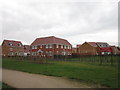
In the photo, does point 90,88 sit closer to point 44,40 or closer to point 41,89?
point 41,89

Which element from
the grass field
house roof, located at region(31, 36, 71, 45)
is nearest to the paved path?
the grass field

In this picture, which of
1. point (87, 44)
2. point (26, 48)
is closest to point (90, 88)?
point (87, 44)

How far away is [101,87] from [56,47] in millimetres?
37823

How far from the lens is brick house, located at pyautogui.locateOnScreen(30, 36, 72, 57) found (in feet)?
147

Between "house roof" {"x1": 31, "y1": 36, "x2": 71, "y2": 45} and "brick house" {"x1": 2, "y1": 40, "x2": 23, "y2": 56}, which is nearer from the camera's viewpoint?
"house roof" {"x1": 31, "y1": 36, "x2": 71, "y2": 45}

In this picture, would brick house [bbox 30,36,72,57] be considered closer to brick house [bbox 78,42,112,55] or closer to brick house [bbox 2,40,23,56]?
brick house [bbox 78,42,112,55]

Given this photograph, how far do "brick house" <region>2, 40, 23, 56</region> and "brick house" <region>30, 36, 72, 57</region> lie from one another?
1385cm

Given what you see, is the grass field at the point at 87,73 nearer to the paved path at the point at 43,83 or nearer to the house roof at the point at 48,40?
the paved path at the point at 43,83

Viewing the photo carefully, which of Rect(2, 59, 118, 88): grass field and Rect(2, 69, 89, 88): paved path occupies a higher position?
Rect(2, 59, 118, 88): grass field

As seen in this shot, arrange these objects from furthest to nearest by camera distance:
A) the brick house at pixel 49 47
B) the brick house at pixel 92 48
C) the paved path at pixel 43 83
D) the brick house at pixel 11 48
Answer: the brick house at pixel 11 48 < the brick house at pixel 92 48 < the brick house at pixel 49 47 < the paved path at pixel 43 83

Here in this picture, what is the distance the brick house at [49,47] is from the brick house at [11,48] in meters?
13.8

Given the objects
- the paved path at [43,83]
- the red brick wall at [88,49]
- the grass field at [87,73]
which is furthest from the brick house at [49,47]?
the paved path at [43,83]

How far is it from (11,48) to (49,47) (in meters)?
22.8

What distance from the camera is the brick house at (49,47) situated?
44.8 meters
